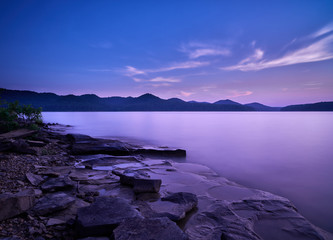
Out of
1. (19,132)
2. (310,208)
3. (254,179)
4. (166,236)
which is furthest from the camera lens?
(19,132)

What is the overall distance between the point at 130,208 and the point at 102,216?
55cm

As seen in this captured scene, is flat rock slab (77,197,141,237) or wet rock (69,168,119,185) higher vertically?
flat rock slab (77,197,141,237)

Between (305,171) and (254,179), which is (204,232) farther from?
(305,171)

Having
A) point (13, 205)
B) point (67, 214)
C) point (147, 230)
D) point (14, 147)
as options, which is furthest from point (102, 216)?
point (14, 147)

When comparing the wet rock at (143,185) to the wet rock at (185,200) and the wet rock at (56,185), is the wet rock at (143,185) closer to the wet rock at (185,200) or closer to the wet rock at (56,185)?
the wet rock at (185,200)

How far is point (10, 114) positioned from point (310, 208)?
14.9 metres

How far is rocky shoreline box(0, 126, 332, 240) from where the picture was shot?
3129mm

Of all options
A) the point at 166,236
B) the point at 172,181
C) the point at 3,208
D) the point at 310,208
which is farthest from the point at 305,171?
the point at 3,208

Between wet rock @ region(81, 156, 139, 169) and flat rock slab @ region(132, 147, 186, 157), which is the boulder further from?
flat rock slab @ region(132, 147, 186, 157)

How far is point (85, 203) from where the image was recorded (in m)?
4.30

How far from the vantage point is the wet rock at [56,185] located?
15.6 feet

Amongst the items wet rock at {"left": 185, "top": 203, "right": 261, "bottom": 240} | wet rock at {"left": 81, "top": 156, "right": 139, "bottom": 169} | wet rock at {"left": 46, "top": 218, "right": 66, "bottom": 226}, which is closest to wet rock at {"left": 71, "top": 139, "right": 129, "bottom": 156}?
wet rock at {"left": 81, "top": 156, "right": 139, "bottom": 169}

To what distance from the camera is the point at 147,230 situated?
290 cm

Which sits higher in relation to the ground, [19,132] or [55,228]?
[19,132]
